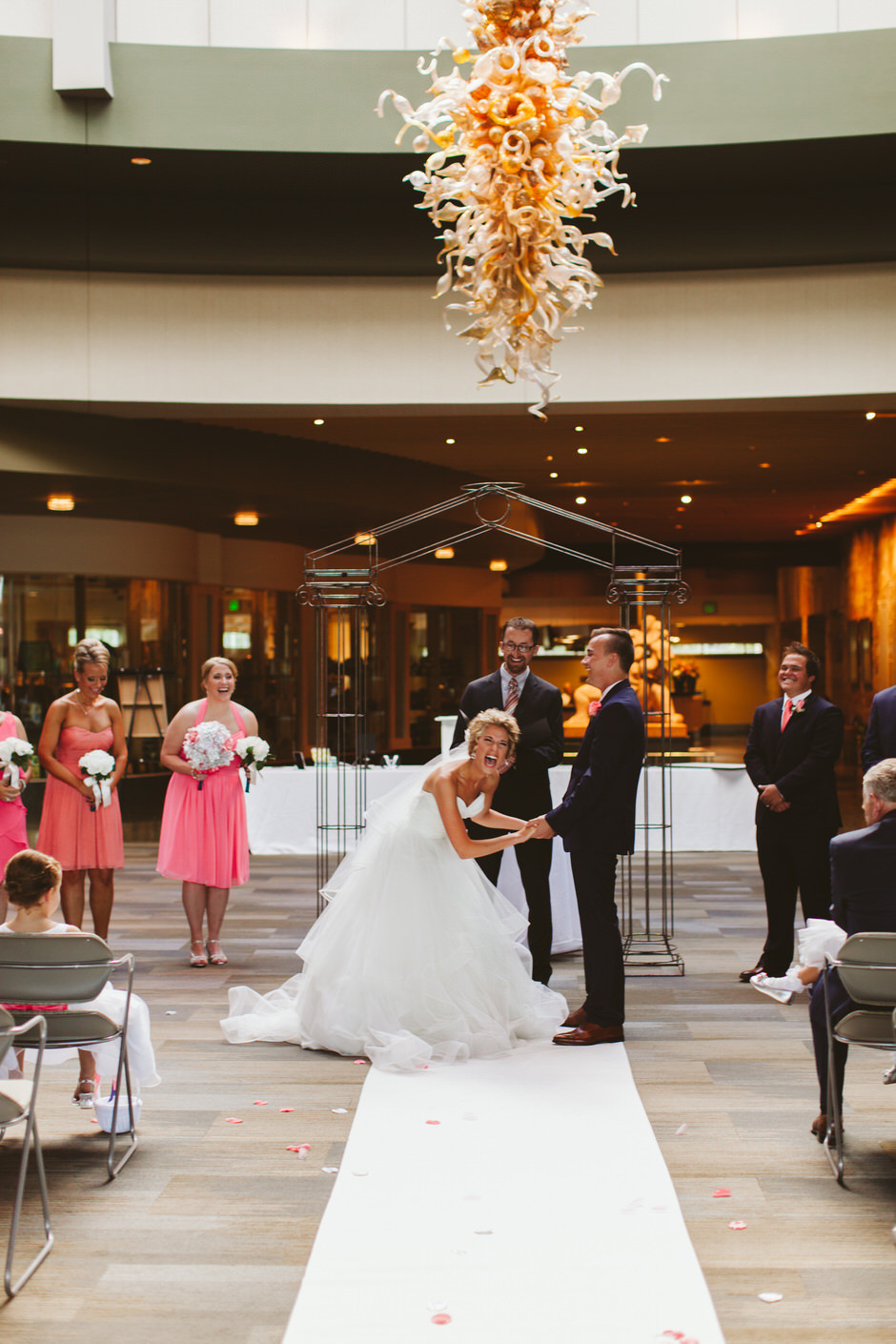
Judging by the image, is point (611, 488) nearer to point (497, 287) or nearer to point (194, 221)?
point (194, 221)

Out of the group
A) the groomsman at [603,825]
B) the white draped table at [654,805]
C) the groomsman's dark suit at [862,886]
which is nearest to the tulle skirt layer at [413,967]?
the groomsman at [603,825]

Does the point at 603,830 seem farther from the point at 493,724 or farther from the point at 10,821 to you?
the point at 10,821

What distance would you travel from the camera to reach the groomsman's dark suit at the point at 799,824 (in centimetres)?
608

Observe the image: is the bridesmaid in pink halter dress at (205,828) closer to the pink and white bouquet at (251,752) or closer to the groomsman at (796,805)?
the pink and white bouquet at (251,752)

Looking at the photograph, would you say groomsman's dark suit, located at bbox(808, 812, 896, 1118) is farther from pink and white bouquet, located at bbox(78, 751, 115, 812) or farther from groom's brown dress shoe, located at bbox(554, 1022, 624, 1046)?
pink and white bouquet, located at bbox(78, 751, 115, 812)

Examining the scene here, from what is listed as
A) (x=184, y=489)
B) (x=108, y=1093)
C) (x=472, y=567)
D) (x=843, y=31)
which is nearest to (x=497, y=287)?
(x=108, y=1093)

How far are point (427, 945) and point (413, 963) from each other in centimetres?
9

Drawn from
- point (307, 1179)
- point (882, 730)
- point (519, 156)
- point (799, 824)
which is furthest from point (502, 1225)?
point (882, 730)

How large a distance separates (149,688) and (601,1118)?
36.5 feet

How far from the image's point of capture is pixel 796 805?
241 inches

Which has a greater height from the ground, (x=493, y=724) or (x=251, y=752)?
(x=493, y=724)

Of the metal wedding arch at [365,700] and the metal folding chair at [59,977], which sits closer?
the metal folding chair at [59,977]

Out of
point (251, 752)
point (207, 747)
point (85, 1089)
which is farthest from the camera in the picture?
point (251, 752)

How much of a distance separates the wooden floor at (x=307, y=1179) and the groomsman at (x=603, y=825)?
0.24 meters
